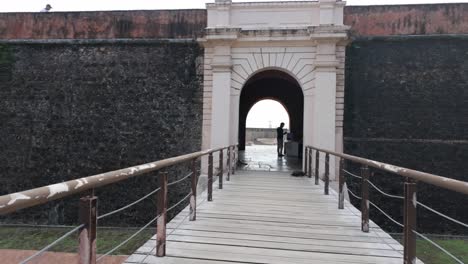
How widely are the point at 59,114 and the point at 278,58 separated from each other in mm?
5513

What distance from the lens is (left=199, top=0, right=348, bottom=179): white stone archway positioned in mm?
7859

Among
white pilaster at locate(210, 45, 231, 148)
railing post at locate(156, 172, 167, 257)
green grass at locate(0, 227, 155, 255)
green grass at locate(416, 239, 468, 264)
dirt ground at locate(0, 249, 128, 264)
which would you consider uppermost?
white pilaster at locate(210, 45, 231, 148)

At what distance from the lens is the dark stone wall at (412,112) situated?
781cm

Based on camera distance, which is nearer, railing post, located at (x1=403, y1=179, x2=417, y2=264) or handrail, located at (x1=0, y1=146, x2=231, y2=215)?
handrail, located at (x1=0, y1=146, x2=231, y2=215)

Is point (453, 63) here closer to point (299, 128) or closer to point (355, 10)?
point (355, 10)

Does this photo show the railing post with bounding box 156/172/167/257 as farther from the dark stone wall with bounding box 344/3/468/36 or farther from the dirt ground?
the dark stone wall with bounding box 344/3/468/36

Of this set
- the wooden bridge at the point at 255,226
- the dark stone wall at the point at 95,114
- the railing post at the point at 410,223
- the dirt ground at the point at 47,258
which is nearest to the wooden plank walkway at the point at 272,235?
the wooden bridge at the point at 255,226

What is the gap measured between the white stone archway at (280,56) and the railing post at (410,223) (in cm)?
550

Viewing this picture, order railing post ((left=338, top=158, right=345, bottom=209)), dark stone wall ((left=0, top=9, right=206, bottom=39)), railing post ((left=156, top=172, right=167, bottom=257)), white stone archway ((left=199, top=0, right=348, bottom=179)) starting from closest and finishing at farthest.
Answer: railing post ((left=156, top=172, right=167, bottom=257)) < railing post ((left=338, top=158, right=345, bottom=209)) < white stone archway ((left=199, top=0, right=348, bottom=179)) < dark stone wall ((left=0, top=9, right=206, bottom=39))

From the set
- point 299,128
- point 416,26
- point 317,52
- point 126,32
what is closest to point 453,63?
point 416,26

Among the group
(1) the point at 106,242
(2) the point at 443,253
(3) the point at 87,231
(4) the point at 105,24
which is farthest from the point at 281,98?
(3) the point at 87,231

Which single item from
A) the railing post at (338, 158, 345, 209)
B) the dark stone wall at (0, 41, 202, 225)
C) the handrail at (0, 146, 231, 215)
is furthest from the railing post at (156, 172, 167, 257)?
the dark stone wall at (0, 41, 202, 225)

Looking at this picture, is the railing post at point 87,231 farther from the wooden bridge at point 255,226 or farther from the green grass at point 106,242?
the green grass at point 106,242

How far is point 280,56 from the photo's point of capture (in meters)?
8.14
